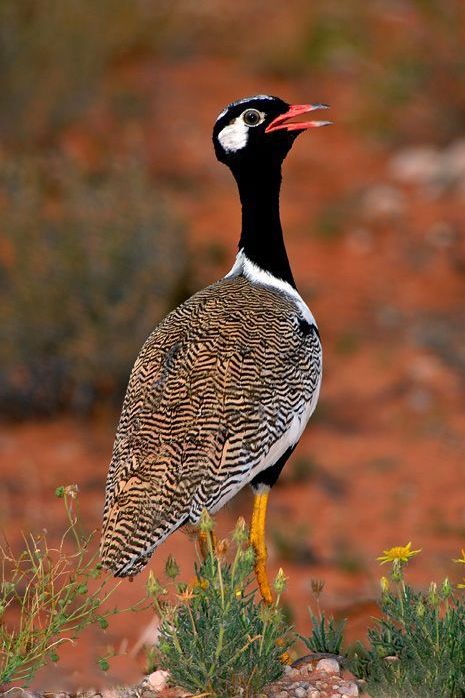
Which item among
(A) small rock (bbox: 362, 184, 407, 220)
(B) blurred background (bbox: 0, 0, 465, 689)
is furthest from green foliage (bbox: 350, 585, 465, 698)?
(A) small rock (bbox: 362, 184, 407, 220)

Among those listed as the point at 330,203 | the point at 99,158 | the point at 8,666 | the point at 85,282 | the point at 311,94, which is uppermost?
the point at 311,94

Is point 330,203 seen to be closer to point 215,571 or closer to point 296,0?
point 296,0

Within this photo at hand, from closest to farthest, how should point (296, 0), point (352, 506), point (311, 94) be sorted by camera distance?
point (352, 506) → point (311, 94) → point (296, 0)

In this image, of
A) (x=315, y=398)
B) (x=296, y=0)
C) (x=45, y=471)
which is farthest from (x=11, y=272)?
(x=296, y=0)

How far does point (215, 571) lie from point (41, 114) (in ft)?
29.2

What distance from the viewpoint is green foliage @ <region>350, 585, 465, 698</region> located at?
304 cm

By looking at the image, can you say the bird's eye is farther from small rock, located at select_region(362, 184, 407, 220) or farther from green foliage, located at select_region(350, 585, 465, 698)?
small rock, located at select_region(362, 184, 407, 220)

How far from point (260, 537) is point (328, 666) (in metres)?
0.65

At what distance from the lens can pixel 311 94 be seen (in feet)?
44.1

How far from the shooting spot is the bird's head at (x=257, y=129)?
4.35m

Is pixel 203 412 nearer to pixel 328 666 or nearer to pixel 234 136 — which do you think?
pixel 328 666

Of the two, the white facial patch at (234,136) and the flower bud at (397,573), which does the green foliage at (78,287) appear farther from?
the flower bud at (397,573)

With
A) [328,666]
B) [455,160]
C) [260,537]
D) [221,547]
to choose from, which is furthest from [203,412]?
[455,160]

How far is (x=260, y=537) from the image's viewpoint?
390 cm
